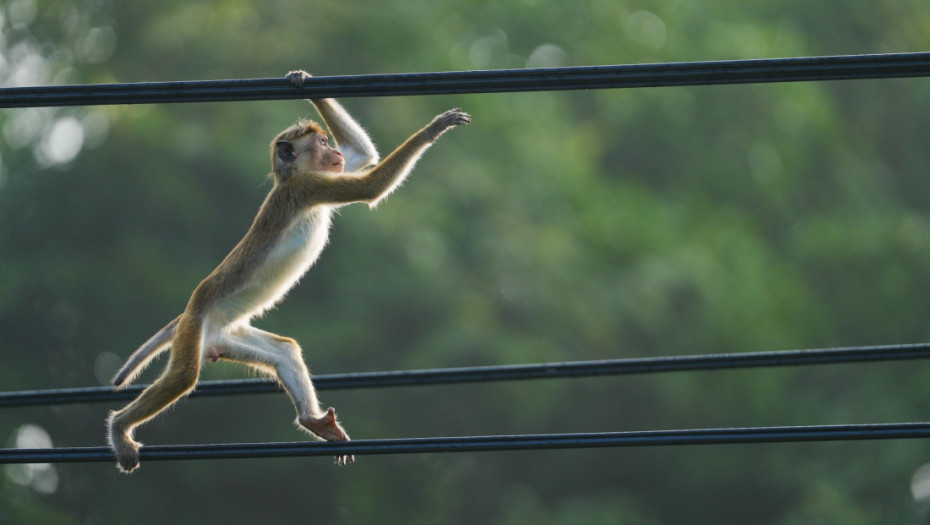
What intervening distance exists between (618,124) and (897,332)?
4.80m

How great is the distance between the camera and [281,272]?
607 cm

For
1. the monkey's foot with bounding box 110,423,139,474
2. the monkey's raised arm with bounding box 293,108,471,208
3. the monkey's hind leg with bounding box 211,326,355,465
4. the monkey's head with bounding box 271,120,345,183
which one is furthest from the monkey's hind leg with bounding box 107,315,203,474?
the monkey's head with bounding box 271,120,345,183

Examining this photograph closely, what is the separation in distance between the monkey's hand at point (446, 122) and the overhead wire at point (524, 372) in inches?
40.8

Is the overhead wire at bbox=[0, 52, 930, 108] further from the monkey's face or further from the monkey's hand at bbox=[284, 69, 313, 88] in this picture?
the monkey's face

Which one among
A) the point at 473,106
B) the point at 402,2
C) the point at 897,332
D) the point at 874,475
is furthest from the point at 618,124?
the point at 874,475

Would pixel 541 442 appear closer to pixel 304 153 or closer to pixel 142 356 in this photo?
pixel 142 356

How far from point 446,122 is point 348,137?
1.21 metres

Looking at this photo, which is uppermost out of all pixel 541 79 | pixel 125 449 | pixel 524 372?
pixel 541 79

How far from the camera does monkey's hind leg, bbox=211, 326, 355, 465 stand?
5.55 m

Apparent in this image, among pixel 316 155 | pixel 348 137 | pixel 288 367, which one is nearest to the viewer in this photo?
pixel 288 367

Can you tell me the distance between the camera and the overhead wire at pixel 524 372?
4.98 metres

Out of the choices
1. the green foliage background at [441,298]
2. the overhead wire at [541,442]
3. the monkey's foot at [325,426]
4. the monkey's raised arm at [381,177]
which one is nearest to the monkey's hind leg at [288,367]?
the monkey's foot at [325,426]

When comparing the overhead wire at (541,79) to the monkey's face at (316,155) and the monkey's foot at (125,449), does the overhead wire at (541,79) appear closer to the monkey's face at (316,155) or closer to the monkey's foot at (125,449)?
the monkey's foot at (125,449)

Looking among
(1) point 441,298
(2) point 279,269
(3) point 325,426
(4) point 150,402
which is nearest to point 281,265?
(2) point 279,269
